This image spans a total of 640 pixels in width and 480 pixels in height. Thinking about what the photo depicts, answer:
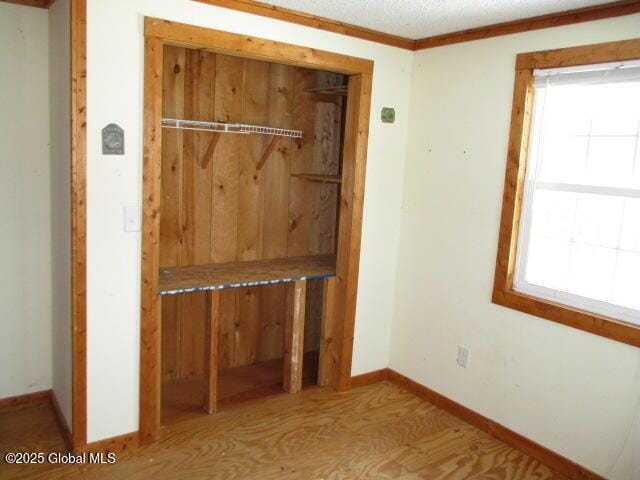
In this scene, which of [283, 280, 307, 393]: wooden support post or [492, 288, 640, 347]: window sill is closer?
[492, 288, 640, 347]: window sill

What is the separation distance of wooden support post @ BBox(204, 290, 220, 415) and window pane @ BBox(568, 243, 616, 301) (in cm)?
189

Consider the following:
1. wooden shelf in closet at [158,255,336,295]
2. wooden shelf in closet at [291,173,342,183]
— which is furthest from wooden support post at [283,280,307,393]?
wooden shelf in closet at [291,173,342,183]

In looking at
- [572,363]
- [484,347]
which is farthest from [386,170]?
[572,363]

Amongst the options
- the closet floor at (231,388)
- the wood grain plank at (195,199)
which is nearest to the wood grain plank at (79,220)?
the closet floor at (231,388)

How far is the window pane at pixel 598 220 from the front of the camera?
254cm

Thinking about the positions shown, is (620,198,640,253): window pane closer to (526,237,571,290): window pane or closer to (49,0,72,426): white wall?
(526,237,571,290): window pane

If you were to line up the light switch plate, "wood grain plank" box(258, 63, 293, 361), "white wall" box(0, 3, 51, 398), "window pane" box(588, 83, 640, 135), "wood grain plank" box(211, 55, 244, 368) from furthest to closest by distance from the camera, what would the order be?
1. "wood grain plank" box(258, 63, 293, 361)
2. "wood grain plank" box(211, 55, 244, 368)
3. "white wall" box(0, 3, 51, 398)
4. the light switch plate
5. "window pane" box(588, 83, 640, 135)

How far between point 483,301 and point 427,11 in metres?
1.61

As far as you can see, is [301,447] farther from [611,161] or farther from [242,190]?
[611,161]

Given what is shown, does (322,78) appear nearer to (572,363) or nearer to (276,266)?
(276,266)

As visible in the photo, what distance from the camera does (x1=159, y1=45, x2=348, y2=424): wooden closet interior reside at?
3.21 metres

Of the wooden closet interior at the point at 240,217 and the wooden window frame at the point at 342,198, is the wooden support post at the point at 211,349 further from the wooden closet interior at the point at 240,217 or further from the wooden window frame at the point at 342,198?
the wooden window frame at the point at 342,198

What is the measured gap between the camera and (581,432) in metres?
2.67

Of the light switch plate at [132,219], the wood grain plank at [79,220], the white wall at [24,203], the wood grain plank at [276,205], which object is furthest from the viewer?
the wood grain plank at [276,205]
